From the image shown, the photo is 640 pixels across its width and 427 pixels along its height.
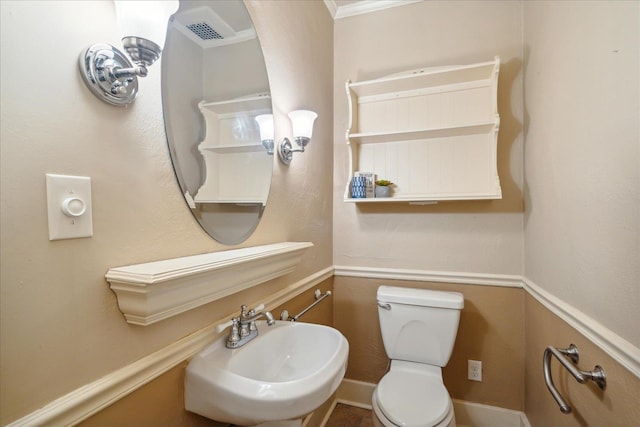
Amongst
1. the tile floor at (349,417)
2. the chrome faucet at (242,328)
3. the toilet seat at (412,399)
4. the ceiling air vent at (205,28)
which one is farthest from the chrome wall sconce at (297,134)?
the tile floor at (349,417)

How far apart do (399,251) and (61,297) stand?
5.47 feet

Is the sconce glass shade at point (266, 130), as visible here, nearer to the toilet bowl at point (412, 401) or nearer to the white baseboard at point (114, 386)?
the white baseboard at point (114, 386)

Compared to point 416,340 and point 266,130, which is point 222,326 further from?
point 416,340

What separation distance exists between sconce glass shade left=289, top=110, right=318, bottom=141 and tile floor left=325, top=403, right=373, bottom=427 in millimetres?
1667

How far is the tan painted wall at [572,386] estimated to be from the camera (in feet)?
2.48

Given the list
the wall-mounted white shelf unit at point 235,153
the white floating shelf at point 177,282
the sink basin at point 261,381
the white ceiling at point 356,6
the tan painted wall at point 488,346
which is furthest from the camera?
the white ceiling at point 356,6

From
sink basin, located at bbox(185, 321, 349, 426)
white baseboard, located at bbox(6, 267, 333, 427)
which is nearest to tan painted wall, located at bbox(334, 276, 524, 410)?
sink basin, located at bbox(185, 321, 349, 426)

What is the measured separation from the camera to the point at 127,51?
0.59 m

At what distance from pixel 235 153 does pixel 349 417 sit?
1726mm

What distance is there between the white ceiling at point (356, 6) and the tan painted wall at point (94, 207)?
1.68m

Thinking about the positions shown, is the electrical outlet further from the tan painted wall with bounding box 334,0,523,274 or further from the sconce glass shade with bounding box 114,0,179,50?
the sconce glass shade with bounding box 114,0,179,50

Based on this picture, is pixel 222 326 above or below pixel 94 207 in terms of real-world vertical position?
below

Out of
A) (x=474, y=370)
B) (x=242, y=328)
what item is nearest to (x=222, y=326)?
(x=242, y=328)

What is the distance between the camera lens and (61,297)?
56cm
